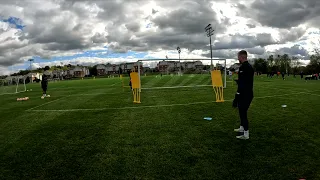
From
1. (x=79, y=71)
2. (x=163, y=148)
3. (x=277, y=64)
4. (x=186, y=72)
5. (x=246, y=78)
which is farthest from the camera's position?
(x=79, y=71)

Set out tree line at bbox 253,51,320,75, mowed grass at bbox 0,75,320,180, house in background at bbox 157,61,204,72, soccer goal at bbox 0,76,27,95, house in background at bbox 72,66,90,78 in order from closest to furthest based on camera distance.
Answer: mowed grass at bbox 0,75,320,180 → house in background at bbox 157,61,204,72 → soccer goal at bbox 0,76,27,95 → tree line at bbox 253,51,320,75 → house in background at bbox 72,66,90,78

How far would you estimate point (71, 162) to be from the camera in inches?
232

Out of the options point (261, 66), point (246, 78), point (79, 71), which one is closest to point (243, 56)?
point (246, 78)

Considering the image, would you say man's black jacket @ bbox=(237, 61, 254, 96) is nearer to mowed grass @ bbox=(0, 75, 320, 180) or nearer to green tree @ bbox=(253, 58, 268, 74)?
mowed grass @ bbox=(0, 75, 320, 180)

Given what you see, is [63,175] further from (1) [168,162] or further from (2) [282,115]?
(2) [282,115]

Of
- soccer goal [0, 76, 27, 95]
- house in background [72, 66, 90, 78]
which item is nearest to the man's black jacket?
soccer goal [0, 76, 27, 95]

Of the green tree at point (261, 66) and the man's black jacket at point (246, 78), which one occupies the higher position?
the green tree at point (261, 66)

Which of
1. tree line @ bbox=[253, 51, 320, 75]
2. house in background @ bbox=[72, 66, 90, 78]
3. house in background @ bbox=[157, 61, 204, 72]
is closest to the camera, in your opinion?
house in background @ bbox=[157, 61, 204, 72]

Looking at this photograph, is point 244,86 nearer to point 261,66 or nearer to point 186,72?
point 186,72

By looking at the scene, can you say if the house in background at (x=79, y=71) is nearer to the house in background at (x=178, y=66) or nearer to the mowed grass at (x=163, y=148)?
the house in background at (x=178, y=66)

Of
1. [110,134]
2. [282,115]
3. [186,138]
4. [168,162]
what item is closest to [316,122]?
[282,115]

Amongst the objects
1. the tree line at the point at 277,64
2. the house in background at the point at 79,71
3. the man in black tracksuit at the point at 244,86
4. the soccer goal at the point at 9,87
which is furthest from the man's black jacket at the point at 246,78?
the house in background at the point at 79,71

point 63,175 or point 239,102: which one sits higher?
point 239,102

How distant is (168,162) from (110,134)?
3057 millimetres
